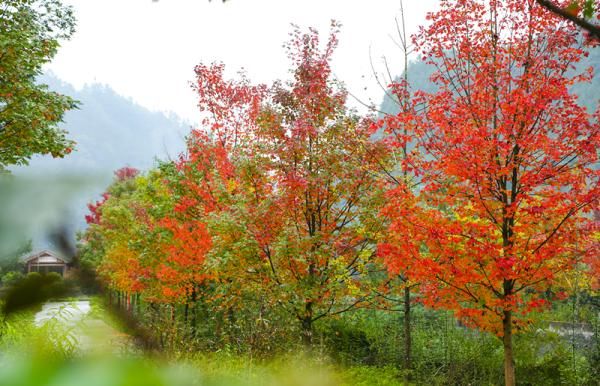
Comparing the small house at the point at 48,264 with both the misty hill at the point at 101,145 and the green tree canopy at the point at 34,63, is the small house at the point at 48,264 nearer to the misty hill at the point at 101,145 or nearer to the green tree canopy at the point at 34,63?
the misty hill at the point at 101,145

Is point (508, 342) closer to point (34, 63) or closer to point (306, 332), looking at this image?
point (306, 332)

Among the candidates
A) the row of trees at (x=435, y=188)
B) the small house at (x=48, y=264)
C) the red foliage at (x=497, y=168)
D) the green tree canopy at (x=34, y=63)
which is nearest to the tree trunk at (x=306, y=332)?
the row of trees at (x=435, y=188)

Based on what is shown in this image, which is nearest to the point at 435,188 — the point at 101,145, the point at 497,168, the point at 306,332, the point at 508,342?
the point at 497,168

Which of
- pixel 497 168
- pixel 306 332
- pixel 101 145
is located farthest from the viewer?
pixel 306 332

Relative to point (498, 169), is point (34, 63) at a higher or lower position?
higher

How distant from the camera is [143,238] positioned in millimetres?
12625

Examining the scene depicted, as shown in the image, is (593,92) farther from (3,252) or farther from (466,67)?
(3,252)

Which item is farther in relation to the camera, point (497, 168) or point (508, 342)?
point (508, 342)

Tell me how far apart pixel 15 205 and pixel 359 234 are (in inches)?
307

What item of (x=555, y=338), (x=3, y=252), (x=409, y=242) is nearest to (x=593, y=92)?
(x=555, y=338)

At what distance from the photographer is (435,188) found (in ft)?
21.5

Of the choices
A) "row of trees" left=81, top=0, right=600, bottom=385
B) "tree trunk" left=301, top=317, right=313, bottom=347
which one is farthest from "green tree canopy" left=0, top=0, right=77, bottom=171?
"tree trunk" left=301, top=317, right=313, bottom=347

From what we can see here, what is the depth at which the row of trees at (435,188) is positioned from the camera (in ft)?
20.6

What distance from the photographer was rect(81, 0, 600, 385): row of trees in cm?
628
